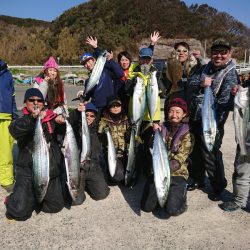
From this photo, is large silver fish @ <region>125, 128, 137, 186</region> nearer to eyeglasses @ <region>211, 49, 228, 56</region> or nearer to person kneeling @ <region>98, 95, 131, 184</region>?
person kneeling @ <region>98, 95, 131, 184</region>

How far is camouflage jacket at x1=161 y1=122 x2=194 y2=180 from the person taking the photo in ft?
15.2

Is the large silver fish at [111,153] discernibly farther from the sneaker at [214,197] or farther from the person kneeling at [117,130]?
the sneaker at [214,197]

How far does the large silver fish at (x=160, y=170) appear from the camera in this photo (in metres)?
3.88

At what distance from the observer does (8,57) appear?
3497cm

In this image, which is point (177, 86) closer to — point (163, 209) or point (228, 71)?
point (228, 71)

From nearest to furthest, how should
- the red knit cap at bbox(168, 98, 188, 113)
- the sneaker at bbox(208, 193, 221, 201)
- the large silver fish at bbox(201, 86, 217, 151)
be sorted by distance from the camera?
the large silver fish at bbox(201, 86, 217, 151) < the red knit cap at bbox(168, 98, 188, 113) < the sneaker at bbox(208, 193, 221, 201)

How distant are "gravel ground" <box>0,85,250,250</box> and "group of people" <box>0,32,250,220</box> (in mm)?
157

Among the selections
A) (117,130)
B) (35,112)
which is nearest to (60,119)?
(35,112)

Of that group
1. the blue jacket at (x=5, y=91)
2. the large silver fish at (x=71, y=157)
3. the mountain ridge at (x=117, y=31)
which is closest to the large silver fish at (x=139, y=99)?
the large silver fish at (x=71, y=157)

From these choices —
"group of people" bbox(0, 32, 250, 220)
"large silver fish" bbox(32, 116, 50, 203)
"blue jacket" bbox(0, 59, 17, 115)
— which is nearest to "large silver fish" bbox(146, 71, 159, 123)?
"group of people" bbox(0, 32, 250, 220)

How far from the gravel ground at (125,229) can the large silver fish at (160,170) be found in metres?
0.43

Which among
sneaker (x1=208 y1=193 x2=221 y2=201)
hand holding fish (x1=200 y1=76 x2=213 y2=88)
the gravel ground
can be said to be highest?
hand holding fish (x1=200 y1=76 x2=213 y2=88)

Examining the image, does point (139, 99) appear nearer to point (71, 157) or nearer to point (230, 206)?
point (71, 157)

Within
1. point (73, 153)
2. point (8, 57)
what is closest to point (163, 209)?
point (73, 153)
